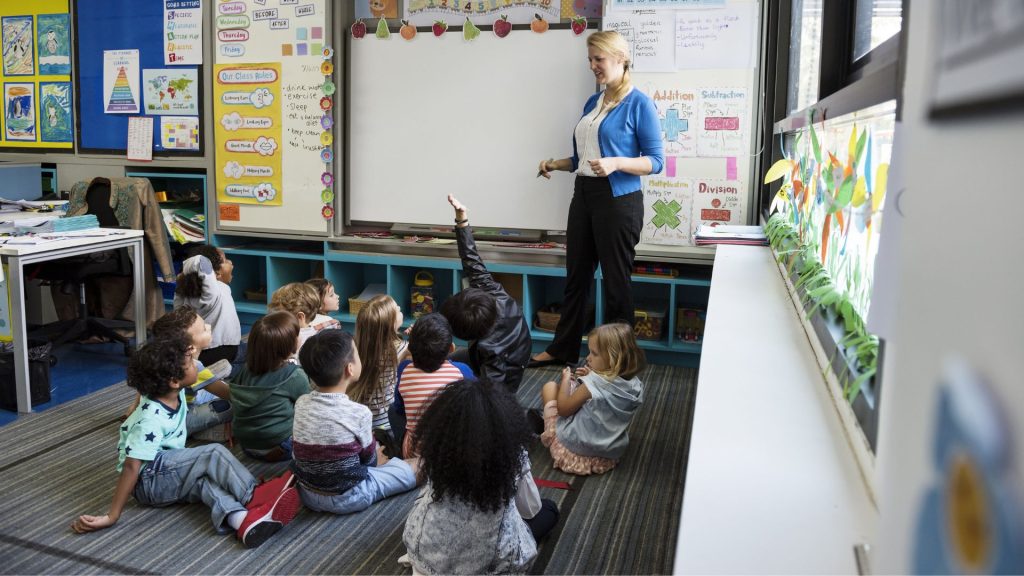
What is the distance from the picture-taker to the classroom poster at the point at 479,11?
13.3 ft

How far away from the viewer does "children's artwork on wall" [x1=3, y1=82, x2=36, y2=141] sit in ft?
17.4

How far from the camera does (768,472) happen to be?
41.3 inches

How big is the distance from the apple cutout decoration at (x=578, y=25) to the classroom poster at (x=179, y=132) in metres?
2.18

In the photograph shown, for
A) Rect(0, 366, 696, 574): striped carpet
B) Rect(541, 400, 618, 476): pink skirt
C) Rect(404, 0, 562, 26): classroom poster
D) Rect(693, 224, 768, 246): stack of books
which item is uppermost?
Rect(404, 0, 562, 26): classroom poster

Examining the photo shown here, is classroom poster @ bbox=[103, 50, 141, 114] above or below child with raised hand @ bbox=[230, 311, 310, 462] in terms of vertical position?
above

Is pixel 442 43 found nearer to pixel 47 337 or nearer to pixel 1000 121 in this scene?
pixel 47 337

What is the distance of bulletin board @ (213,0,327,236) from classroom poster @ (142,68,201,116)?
0.76 ft

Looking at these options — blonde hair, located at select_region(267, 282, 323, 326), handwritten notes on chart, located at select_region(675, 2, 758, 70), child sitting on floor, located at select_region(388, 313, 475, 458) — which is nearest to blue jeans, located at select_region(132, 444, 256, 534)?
child sitting on floor, located at select_region(388, 313, 475, 458)

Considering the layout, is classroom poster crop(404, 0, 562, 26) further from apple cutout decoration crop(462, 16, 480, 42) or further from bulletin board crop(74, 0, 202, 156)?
bulletin board crop(74, 0, 202, 156)

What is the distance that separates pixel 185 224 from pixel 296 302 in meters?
1.96

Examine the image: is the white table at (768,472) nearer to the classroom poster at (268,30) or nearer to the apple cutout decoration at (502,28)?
the apple cutout decoration at (502,28)

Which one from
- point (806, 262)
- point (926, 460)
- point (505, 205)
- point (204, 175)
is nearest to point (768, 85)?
point (505, 205)

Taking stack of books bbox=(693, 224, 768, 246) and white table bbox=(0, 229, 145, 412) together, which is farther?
stack of books bbox=(693, 224, 768, 246)

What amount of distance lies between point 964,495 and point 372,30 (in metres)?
4.27
